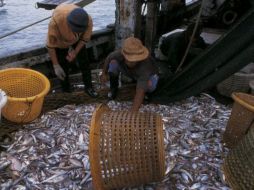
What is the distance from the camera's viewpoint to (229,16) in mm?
8992

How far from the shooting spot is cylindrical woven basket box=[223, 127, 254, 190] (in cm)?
407

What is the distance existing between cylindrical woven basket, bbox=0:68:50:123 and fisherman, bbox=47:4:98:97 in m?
0.46

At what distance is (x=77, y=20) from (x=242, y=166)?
9.87 feet

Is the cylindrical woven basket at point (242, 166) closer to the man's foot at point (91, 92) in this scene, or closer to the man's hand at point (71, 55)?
the man's foot at point (91, 92)

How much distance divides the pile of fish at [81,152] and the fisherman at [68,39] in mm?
664

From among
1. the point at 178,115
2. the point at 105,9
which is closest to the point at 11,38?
the point at 105,9

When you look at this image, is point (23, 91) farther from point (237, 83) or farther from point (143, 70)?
point (237, 83)

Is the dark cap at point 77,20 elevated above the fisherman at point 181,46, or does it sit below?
above

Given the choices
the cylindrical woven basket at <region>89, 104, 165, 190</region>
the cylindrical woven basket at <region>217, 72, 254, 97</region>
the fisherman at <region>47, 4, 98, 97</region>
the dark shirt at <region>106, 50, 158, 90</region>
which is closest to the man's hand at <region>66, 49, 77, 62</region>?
the fisherman at <region>47, 4, 98, 97</region>

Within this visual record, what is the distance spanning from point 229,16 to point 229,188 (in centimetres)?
567

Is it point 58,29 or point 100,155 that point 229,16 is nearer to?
point 58,29

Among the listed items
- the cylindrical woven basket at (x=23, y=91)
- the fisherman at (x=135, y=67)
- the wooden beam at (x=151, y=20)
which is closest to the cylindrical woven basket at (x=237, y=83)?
the fisherman at (x=135, y=67)

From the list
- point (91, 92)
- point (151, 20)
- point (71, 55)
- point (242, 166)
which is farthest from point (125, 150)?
A: point (151, 20)

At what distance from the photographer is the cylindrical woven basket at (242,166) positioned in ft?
13.4
